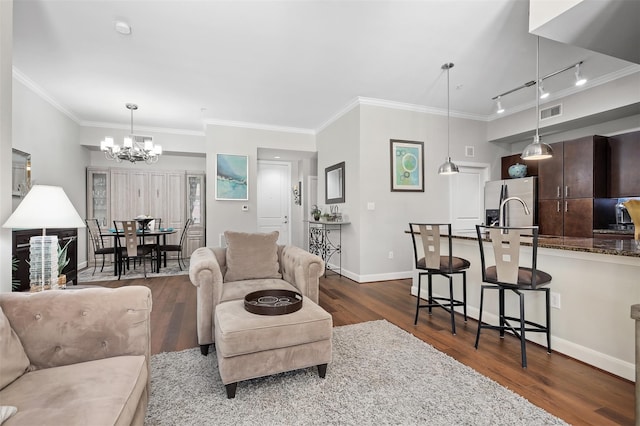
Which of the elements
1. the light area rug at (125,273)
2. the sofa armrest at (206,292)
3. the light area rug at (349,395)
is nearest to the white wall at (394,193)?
the light area rug at (349,395)

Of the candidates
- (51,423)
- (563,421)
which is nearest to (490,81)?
(563,421)

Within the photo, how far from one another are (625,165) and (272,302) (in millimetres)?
5045

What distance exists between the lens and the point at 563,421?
156 centimetres

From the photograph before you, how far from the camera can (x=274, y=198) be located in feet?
25.2

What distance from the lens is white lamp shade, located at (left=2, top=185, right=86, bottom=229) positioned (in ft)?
5.55

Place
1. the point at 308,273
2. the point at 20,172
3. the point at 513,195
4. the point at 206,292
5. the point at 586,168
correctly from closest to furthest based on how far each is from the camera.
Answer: the point at 206,292
the point at 308,273
the point at 20,172
the point at 586,168
the point at 513,195

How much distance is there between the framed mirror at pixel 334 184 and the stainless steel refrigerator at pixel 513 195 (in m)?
2.49

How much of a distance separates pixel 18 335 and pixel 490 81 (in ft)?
16.7

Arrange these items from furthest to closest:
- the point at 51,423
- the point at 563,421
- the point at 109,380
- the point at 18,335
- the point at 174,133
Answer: the point at 174,133 → the point at 563,421 → the point at 18,335 → the point at 109,380 → the point at 51,423

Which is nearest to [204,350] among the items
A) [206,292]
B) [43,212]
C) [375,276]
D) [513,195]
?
[206,292]

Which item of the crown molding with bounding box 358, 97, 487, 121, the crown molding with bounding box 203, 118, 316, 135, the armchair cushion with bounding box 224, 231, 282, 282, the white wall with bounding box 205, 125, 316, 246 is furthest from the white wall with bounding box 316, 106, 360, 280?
the armchair cushion with bounding box 224, 231, 282, 282

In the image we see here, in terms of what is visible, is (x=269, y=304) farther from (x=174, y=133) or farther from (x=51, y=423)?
(x=174, y=133)

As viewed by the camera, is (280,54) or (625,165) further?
(625,165)

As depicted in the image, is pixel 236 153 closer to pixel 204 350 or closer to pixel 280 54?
pixel 280 54
